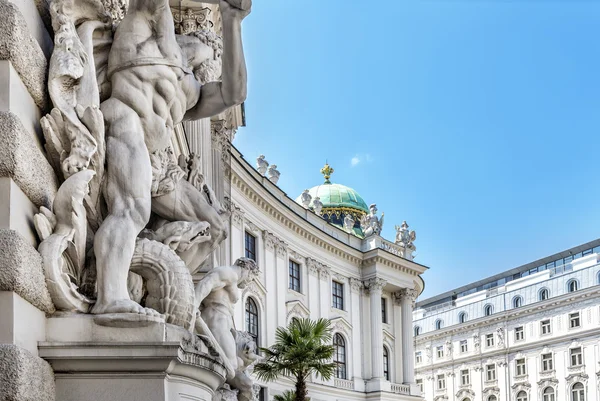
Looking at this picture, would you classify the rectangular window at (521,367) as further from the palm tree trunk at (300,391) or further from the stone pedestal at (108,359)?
the stone pedestal at (108,359)

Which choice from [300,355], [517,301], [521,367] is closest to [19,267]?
[300,355]

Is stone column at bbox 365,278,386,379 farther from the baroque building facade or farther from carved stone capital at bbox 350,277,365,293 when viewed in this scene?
the baroque building facade

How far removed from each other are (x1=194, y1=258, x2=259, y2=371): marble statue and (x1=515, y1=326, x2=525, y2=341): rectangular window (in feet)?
284

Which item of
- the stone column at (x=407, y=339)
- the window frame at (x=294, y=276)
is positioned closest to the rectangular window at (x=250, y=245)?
the window frame at (x=294, y=276)

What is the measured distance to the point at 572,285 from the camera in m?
86.8

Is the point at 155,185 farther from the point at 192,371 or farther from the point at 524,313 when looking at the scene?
the point at 524,313

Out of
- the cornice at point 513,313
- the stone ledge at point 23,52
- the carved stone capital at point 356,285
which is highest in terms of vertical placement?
the cornice at point 513,313

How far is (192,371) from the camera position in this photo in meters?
5.41

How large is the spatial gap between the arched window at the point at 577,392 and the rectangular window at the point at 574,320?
17.0ft

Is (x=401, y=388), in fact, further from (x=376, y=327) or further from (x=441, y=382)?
(x=441, y=382)

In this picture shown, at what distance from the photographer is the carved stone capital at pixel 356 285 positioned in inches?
2461

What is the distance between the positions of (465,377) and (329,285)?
142 feet

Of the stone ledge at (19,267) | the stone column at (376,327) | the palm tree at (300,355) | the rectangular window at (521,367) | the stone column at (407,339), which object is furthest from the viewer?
the rectangular window at (521,367)

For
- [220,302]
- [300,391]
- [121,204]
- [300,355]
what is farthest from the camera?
[300,355]
